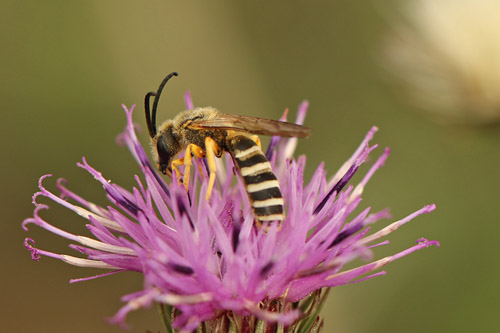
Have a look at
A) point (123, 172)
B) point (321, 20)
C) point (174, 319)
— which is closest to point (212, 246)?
point (174, 319)

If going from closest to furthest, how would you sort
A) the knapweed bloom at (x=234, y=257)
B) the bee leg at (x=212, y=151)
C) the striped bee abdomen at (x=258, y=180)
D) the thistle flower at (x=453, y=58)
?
1. the knapweed bloom at (x=234, y=257)
2. the striped bee abdomen at (x=258, y=180)
3. the bee leg at (x=212, y=151)
4. the thistle flower at (x=453, y=58)

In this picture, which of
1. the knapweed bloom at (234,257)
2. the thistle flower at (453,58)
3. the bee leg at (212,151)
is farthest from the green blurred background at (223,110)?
the bee leg at (212,151)

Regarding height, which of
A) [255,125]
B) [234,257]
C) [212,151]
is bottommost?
[234,257]

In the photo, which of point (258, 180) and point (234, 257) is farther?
point (258, 180)

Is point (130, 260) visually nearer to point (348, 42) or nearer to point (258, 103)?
point (258, 103)

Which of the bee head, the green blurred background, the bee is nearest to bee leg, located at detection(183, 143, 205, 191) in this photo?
the bee

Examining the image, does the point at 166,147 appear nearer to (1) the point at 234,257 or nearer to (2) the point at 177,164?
(2) the point at 177,164

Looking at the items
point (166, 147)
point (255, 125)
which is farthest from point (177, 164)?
point (255, 125)

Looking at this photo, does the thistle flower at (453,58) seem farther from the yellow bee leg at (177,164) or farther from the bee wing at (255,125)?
the yellow bee leg at (177,164)
